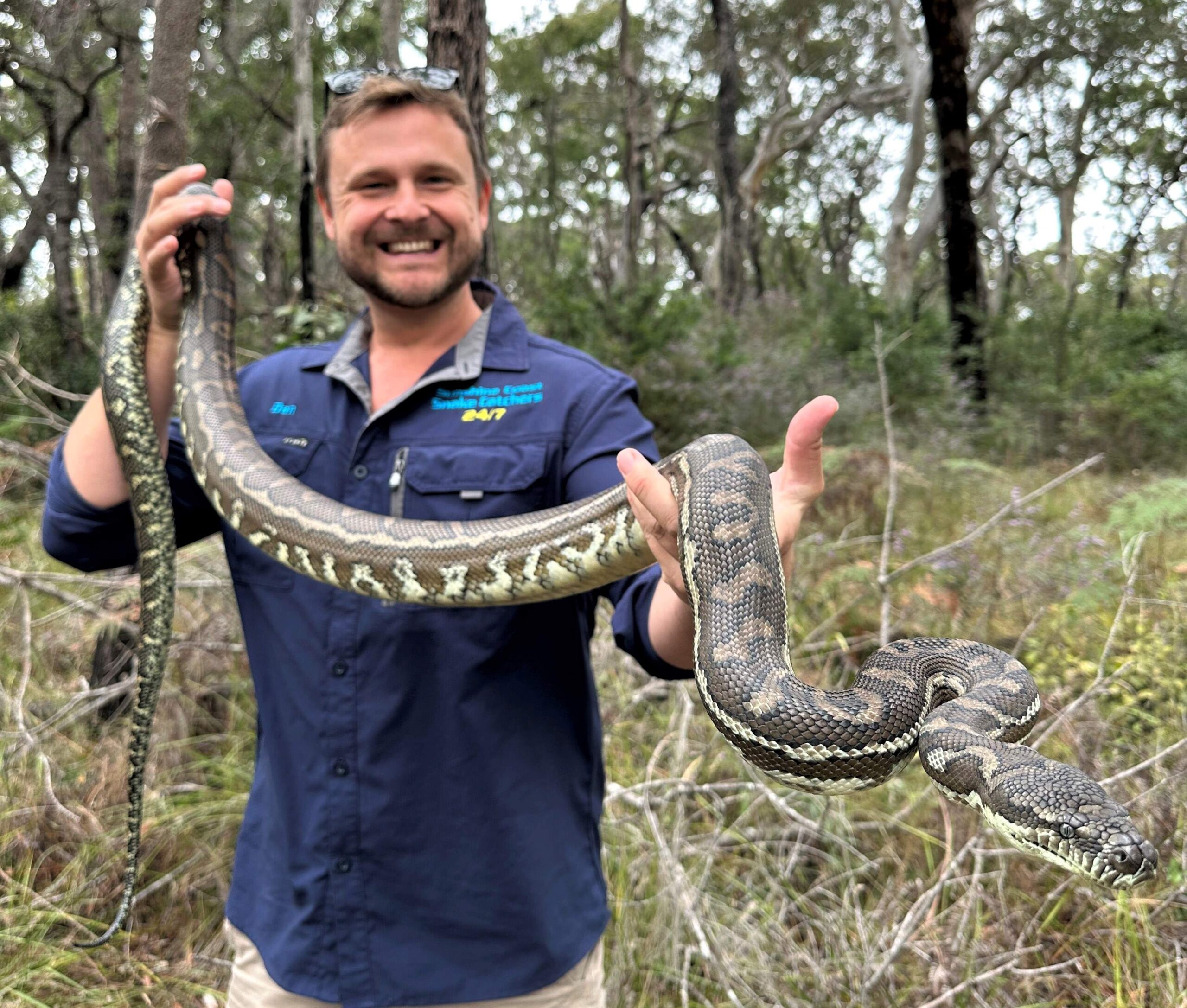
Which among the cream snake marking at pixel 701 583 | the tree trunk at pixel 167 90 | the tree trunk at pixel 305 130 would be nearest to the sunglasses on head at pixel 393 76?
the cream snake marking at pixel 701 583

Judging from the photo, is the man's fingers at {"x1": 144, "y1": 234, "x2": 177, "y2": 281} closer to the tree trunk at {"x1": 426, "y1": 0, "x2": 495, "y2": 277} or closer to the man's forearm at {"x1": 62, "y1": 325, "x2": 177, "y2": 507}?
the man's forearm at {"x1": 62, "y1": 325, "x2": 177, "y2": 507}

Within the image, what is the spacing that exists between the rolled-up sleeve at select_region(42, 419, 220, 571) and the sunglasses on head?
5.81 feet

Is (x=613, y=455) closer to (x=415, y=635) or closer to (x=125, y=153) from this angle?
(x=415, y=635)

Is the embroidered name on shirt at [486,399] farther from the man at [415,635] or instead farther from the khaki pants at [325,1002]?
the khaki pants at [325,1002]

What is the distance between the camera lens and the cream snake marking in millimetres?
2277

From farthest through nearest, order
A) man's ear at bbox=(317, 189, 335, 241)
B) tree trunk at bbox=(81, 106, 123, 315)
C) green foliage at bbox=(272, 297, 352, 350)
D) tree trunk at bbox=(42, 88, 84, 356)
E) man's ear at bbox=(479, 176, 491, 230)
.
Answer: tree trunk at bbox=(81, 106, 123, 315), tree trunk at bbox=(42, 88, 84, 356), green foliage at bbox=(272, 297, 352, 350), man's ear at bbox=(479, 176, 491, 230), man's ear at bbox=(317, 189, 335, 241)

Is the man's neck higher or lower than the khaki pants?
higher

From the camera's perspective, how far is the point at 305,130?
13875mm

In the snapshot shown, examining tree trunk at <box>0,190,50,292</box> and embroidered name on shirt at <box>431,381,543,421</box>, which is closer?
embroidered name on shirt at <box>431,381,543,421</box>

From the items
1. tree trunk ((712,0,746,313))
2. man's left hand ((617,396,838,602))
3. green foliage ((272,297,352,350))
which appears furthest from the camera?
tree trunk ((712,0,746,313))

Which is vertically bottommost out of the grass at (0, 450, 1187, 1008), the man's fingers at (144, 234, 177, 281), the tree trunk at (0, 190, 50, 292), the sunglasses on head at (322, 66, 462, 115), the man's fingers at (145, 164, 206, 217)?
the grass at (0, 450, 1187, 1008)

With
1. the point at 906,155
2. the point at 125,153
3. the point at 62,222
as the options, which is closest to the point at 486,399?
the point at 125,153

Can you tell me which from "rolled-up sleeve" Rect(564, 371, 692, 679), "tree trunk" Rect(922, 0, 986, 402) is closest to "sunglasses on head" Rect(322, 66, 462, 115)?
"rolled-up sleeve" Rect(564, 371, 692, 679)

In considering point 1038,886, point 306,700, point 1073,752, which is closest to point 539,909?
point 306,700
